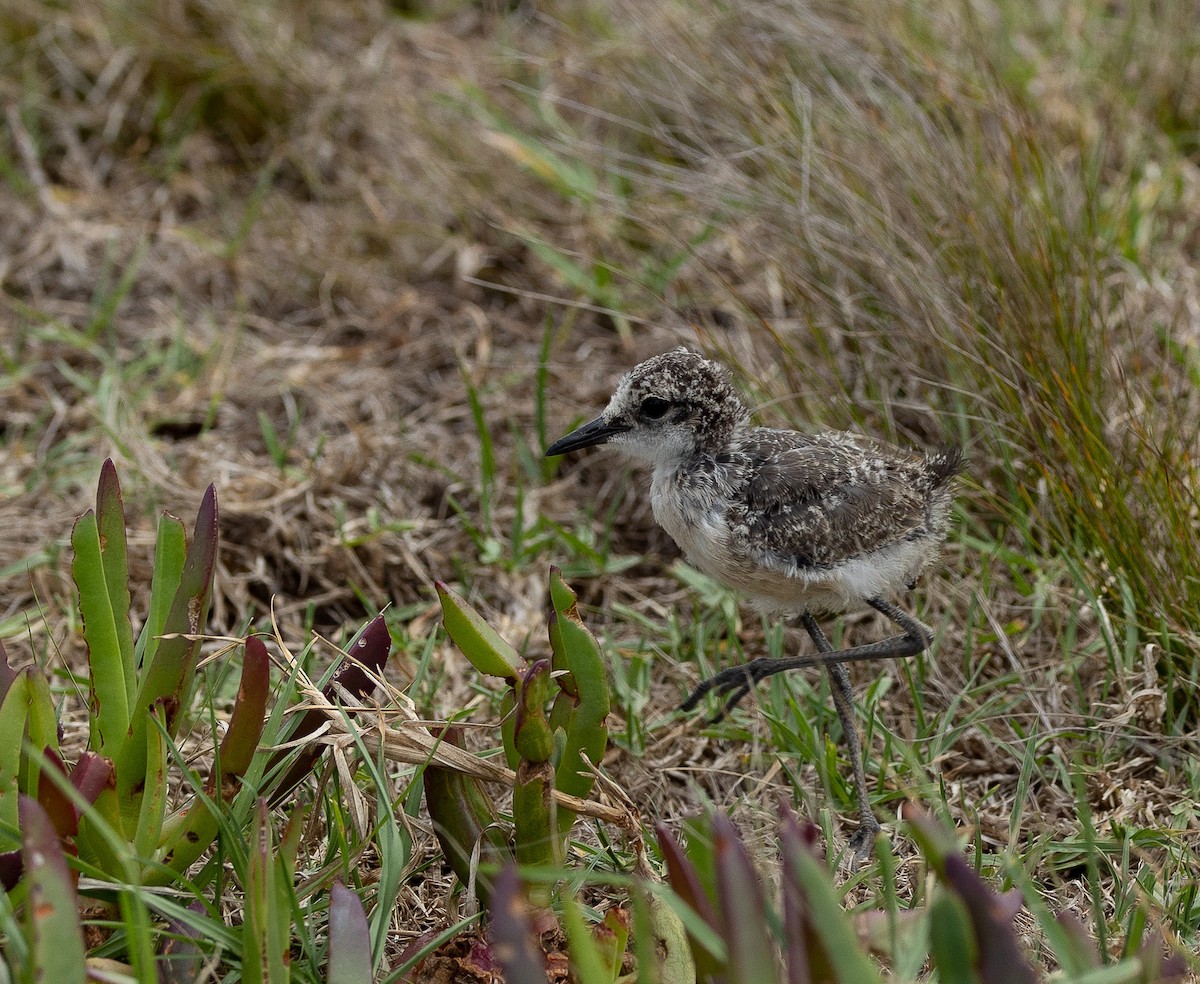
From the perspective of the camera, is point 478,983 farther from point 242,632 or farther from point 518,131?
point 518,131

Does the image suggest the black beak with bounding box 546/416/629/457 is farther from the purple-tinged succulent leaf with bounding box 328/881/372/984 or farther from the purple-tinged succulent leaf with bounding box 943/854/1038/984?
the purple-tinged succulent leaf with bounding box 943/854/1038/984

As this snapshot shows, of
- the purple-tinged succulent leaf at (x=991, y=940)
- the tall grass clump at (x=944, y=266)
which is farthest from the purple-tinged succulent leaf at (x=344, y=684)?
the tall grass clump at (x=944, y=266)

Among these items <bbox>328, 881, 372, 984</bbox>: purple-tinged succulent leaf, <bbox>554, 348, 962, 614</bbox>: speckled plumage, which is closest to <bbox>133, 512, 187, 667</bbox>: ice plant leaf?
<bbox>328, 881, 372, 984</bbox>: purple-tinged succulent leaf

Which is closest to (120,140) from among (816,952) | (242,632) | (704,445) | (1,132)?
(1,132)

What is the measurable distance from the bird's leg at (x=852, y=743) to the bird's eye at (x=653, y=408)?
1.86 feet

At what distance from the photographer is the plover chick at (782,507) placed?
9.12ft

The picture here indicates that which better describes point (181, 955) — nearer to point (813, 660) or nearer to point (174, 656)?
point (174, 656)

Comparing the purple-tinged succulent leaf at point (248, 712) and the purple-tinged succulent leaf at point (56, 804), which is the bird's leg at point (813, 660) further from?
the purple-tinged succulent leaf at point (56, 804)

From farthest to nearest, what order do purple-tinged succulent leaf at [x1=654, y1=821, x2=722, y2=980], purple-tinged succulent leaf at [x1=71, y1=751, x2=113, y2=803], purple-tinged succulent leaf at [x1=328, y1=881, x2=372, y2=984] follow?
1. purple-tinged succulent leaf at [x1=71, y1=751, x2=113, y2=803]
2. purple-tinged succulent leaf at [x1=328, y1=881, x2=372, y2=984]
3. purple-tinged succulent leaf at [x1=654, y1=821, x2=722, y2=980]

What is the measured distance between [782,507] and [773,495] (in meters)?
0.04

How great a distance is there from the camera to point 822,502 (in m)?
2.84

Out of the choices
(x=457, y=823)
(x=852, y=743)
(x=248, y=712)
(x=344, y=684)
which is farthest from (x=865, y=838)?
(x=248, y=712)

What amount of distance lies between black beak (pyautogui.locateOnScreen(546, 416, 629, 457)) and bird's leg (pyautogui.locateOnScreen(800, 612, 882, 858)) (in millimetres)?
614

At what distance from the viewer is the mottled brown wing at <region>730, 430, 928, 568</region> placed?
9.11 feet
